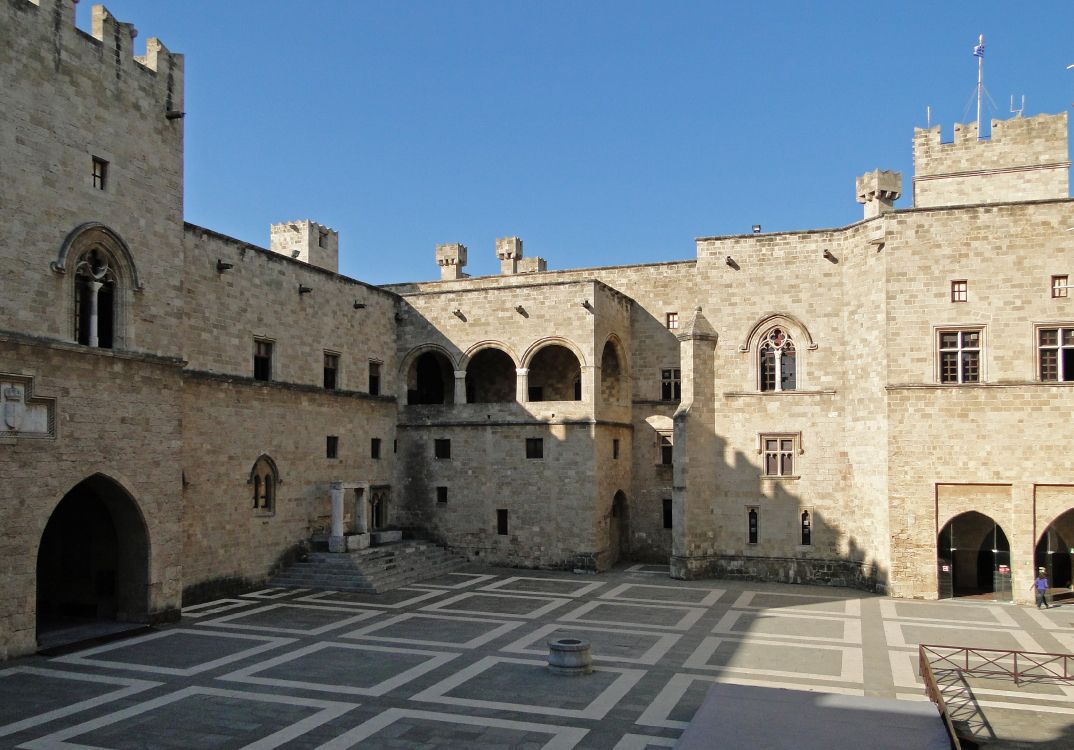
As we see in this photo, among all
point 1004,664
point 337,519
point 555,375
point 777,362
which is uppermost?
point 777,362

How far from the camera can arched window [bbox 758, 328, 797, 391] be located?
2944 centimetres

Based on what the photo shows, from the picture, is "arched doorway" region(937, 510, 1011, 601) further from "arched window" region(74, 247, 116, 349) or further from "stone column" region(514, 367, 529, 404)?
"arched window" region(74, 247, 116, 349)

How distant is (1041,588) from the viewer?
23750 mm

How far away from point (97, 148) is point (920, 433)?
907 inches

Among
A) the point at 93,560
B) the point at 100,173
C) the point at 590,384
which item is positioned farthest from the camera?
the point at 590,384

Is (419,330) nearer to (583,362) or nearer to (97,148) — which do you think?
(583,362)

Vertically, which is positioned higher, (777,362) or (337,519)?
(777,362)

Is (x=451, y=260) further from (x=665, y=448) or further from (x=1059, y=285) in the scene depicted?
(x=1059, y=285)

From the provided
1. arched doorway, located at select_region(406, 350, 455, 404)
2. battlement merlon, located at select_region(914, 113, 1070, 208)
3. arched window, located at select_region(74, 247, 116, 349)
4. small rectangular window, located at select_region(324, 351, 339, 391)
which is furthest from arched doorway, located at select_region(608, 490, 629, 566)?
arched window, located at select_region(74, 247, 116, 349)

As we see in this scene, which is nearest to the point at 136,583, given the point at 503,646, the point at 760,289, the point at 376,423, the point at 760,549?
the point at 503,646

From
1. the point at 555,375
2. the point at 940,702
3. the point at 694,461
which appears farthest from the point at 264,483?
the point at 940,702

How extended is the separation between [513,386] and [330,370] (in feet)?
26.4

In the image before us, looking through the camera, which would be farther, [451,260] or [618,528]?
[451,260]

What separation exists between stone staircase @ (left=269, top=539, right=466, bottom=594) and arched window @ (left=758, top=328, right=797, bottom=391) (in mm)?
13093
